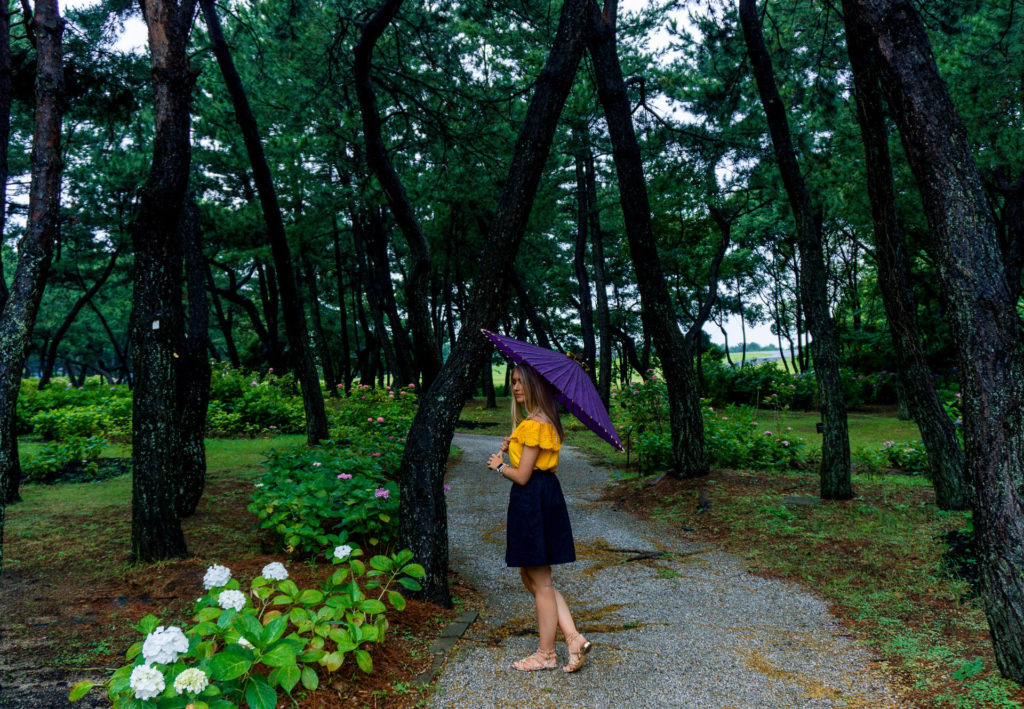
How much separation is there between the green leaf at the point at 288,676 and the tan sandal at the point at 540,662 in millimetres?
1336

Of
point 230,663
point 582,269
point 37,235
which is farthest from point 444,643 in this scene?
point 582,269

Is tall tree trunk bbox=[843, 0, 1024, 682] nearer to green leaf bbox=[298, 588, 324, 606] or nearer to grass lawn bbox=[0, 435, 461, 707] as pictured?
grass lawn bbox=[0, 435, 461, 707]

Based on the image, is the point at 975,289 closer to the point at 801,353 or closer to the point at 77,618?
the point at 77,618

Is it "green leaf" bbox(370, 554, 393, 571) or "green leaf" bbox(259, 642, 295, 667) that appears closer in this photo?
"green leaf" bbox(259, 642, 295, 667)

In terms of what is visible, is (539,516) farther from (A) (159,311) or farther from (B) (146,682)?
(A) (159,311)

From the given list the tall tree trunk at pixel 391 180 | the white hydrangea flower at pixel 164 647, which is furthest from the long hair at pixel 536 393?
the tall tree trunk at pixel 391 180

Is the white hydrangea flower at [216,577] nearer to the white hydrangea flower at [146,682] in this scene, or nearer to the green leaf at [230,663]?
the green leaf at [230,663]

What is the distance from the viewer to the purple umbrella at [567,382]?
3.53 meters

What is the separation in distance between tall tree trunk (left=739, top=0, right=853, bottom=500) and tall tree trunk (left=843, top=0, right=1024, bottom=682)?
4323mm

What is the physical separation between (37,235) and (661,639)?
17.3 ft

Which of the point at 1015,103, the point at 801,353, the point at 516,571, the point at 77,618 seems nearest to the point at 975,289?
the point at 516,571

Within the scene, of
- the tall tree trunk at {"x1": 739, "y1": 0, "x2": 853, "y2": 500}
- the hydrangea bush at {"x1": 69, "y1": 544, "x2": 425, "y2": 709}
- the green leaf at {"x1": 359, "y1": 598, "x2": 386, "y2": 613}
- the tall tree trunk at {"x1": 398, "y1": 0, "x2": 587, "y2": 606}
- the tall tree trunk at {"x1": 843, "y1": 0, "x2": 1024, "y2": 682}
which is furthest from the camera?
the tall tree trunk at {"x1": 739, "y1": 0, "x2": 853, "y2": 500}

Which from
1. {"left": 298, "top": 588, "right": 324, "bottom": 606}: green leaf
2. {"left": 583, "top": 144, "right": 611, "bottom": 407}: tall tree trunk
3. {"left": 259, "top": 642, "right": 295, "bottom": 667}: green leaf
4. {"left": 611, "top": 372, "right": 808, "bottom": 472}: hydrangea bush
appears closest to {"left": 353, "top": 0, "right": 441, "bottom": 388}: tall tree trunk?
{"left": 611, "top": 372, "right": 808, "bottom": 472}: hydrangea bush

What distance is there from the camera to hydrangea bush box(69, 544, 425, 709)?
2.47m
